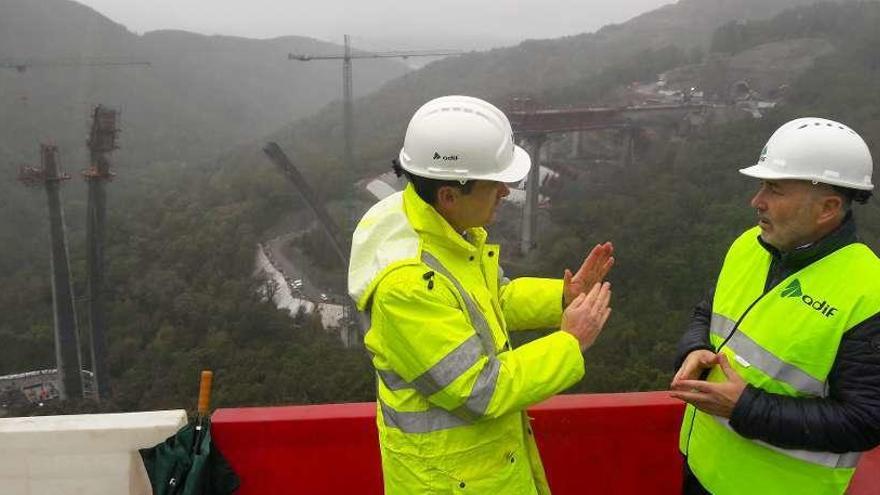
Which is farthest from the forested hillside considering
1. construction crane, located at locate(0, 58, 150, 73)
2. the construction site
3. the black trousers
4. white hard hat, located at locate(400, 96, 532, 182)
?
construction crane, located at locate(0, 58, 150, 73)

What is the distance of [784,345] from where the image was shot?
185 centimetres

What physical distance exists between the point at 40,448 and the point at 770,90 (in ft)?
202

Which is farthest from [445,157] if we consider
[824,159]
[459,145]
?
[824,159]

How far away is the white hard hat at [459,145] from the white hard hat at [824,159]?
76cm

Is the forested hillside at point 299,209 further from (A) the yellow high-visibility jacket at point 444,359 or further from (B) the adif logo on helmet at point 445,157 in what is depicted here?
(B) the adif logo on helmet at point 445,157

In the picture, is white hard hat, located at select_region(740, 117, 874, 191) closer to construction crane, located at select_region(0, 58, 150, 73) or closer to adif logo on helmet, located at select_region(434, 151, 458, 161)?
adif logo on helmet, located at select_region(434, 151, 458, 161)

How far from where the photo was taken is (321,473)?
9.22 feet

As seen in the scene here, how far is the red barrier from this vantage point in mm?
2738

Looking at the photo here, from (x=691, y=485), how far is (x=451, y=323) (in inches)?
45.9

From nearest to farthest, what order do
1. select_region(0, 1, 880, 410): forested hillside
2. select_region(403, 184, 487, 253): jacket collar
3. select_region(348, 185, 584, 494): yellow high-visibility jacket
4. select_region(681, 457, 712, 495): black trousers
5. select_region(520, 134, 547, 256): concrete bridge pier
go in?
select_region(348, 185, 584, 494): yellow high-visibility jacket, select_region(403, 184, 487, 253): jacket collar, select_region(681, 457, 712, 495): black trousers, select_region(0, 1, 880, 410): forested hillside, select_region(520, 134, 547, 256): concrete bridge pier

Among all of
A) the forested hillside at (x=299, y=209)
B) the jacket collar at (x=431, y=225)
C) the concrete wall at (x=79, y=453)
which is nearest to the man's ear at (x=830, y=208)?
the jacket collar at (x=431, y=225)

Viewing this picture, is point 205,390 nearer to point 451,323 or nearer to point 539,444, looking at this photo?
point 451,323

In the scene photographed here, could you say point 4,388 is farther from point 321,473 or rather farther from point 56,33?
point 56,33

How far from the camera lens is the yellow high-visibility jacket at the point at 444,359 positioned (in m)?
1.70
